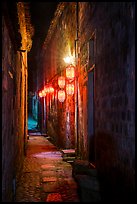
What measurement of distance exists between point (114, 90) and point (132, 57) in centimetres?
162

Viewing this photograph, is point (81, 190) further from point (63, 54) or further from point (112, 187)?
point (63, 54)

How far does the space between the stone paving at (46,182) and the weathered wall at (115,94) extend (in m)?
1.37

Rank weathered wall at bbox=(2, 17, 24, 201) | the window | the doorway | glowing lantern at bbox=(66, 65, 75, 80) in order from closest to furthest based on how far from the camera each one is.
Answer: weathered wall at bbox=(2, 17, 24, 201), the window, the doorway, glowing lantern at bbox=(66, 65, 75, 80)

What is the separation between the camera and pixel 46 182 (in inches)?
394

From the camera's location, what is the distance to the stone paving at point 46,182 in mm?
8336

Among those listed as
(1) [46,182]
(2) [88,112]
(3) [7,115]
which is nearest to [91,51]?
(2) [88,112]

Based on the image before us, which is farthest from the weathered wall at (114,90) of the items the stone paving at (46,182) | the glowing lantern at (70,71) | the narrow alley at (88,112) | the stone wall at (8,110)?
the stone wall at (8,110)

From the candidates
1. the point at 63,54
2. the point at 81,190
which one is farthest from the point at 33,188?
the point at 63,54

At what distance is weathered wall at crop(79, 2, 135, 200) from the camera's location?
241 inches

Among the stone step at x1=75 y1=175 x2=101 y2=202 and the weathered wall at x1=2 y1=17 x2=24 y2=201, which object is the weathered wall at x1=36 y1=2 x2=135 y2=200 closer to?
the stone step at x1=75 y1=175 x2=101 y2=202

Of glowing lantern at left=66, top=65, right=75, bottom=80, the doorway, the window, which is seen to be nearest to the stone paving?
the doorway

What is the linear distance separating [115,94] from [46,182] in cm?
463

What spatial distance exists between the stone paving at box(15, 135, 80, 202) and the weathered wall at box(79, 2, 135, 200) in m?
1.37

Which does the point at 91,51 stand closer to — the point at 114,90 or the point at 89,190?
the point at 114,90
